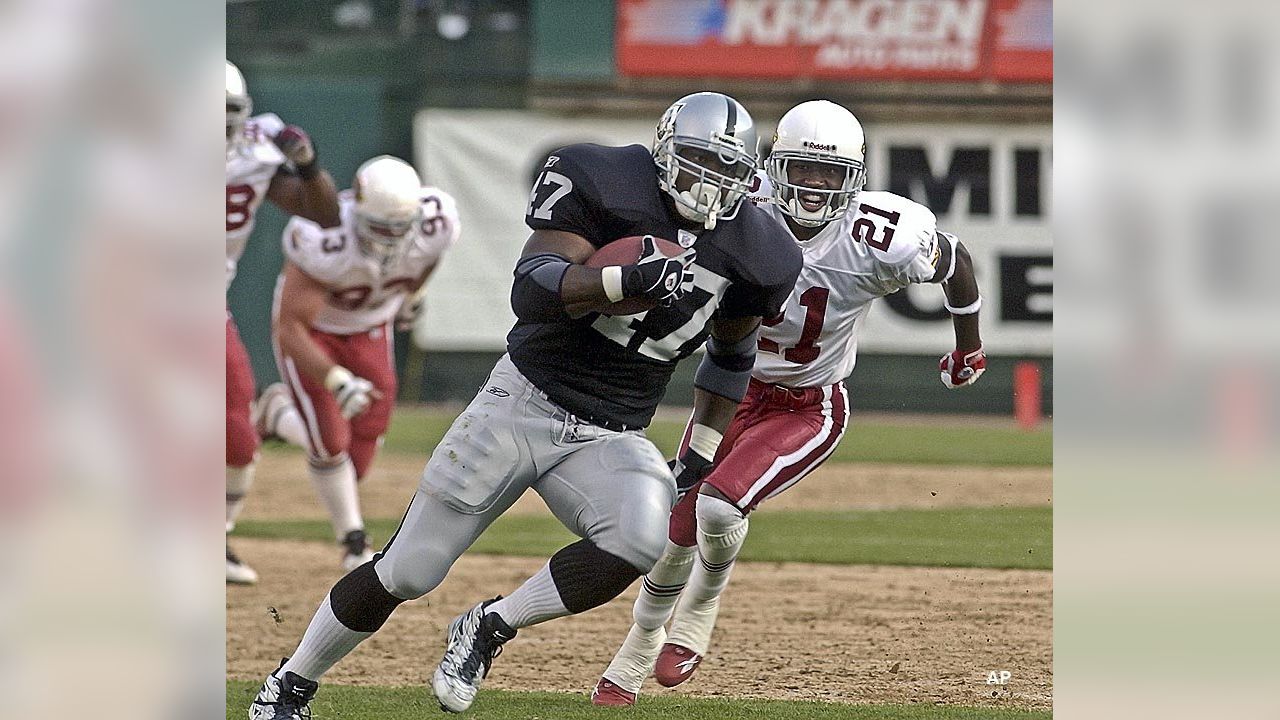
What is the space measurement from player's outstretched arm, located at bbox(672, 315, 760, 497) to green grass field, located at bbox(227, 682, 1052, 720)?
2.49 feet

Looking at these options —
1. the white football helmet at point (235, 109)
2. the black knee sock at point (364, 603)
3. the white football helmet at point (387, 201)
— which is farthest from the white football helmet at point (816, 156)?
the white football helmet at point (387, 201)

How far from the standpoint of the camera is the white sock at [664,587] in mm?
5281

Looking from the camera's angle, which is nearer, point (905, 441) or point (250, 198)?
point (250, 198)

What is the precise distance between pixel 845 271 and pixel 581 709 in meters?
1.77

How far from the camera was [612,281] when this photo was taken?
3781 mm

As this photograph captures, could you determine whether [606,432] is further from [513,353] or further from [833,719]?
[833,719]

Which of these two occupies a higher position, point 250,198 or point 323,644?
point 250,198

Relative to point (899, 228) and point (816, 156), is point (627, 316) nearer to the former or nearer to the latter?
point (816, 156)

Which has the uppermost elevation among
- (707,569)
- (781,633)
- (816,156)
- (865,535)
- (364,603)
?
(816,156)

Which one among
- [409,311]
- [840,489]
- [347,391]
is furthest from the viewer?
[840,489]

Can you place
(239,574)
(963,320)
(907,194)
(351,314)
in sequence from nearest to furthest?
(963,320)
(239,574)
(351,314)
(907,194)

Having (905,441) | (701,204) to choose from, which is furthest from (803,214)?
(905,441)
